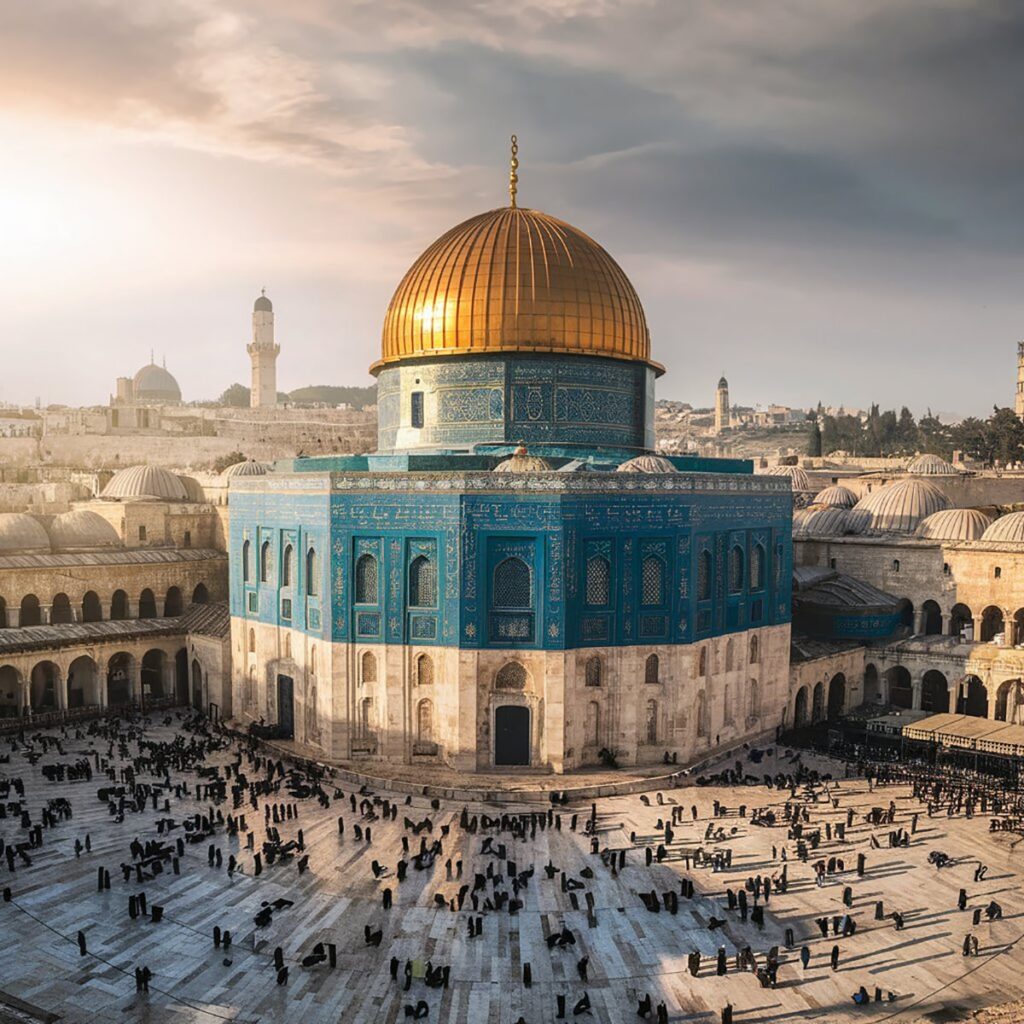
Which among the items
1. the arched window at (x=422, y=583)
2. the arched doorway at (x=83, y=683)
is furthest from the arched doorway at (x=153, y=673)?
the arched window at (x=422, y=583)

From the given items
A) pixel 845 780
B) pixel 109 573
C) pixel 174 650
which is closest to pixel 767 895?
pixel 845 780

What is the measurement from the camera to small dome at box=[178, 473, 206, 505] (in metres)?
40.6

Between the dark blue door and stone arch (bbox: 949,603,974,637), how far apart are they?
1959 centimetres

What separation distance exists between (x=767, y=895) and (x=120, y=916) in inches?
404

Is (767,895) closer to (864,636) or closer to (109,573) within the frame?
(864,636)

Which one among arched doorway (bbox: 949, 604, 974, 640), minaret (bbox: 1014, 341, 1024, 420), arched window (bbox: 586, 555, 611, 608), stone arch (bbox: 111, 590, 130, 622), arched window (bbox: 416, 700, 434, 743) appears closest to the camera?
arched window (bbox: 586, 555, 611, 608)

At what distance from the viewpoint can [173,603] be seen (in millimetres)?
33688

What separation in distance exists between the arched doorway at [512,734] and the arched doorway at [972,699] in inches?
532

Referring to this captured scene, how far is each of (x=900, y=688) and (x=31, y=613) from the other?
26.8 meters

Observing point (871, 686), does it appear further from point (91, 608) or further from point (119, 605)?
point (91, 608)

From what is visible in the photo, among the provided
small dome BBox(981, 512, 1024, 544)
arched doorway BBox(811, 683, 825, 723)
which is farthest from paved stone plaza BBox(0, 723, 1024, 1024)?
small dome BBox(981, 512, 1024, 544)

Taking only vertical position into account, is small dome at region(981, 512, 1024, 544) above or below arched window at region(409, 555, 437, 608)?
above

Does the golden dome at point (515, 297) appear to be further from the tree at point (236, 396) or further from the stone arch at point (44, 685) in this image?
the tree at point (236, 396)

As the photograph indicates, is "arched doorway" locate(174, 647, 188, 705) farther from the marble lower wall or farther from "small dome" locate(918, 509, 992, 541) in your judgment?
"small dome" locate(918, 509, 992, 541)
